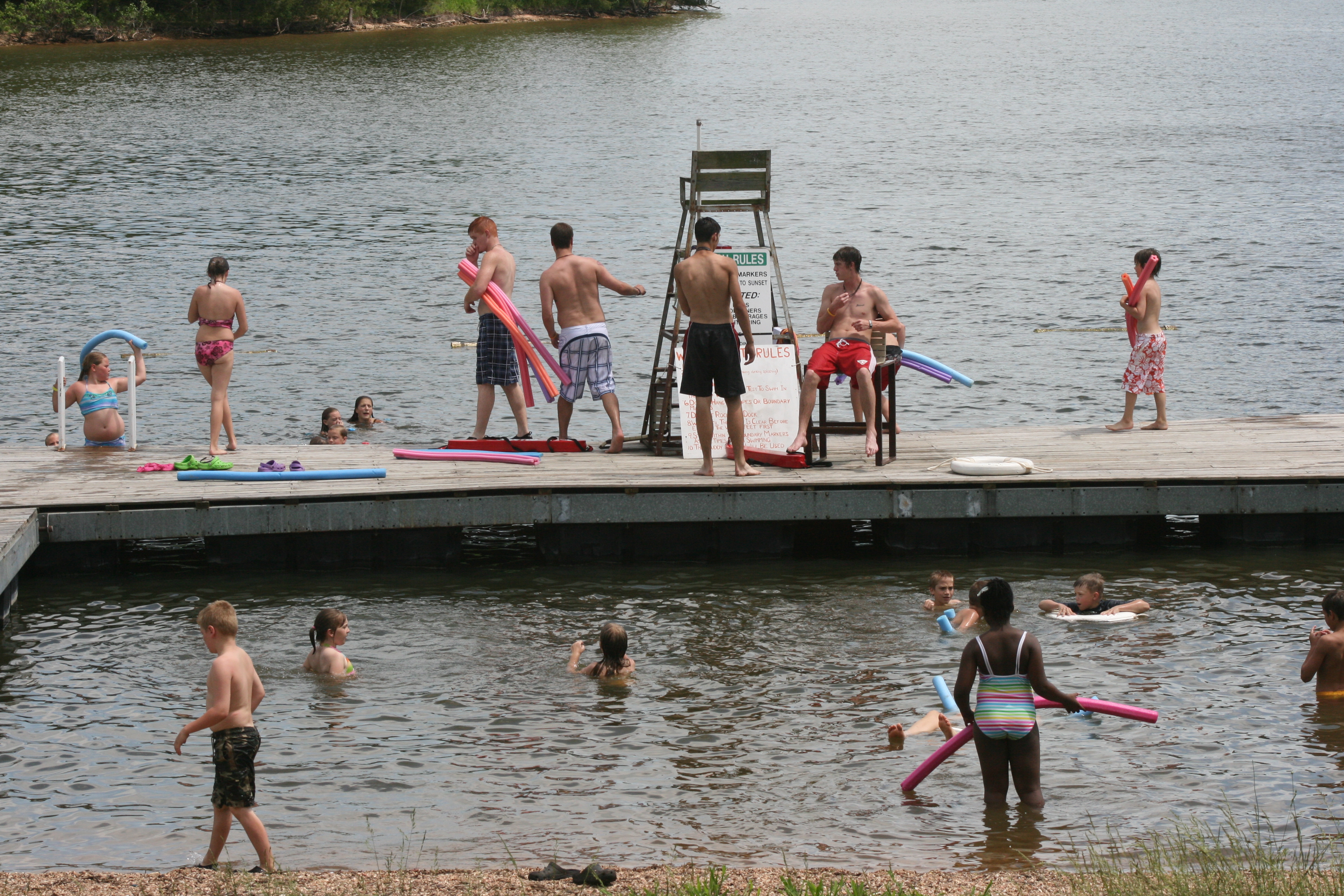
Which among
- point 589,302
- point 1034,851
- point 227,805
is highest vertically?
point 589,302

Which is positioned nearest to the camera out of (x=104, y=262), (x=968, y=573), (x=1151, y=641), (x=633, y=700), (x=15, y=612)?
(x=633, y=700)

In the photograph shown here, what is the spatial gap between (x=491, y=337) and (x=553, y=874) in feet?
23.4

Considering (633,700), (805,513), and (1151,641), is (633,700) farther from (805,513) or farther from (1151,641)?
(1151,641)

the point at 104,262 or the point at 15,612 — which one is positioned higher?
the point at 104,262

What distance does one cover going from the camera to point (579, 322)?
1323 cm

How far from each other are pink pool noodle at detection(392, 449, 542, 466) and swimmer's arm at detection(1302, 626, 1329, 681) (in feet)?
22.0

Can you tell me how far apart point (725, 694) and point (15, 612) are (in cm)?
593

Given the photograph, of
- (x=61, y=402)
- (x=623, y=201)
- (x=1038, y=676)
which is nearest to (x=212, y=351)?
(x=61, y=402)

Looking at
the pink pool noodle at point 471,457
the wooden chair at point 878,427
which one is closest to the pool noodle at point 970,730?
the wooden chair at point 878,427

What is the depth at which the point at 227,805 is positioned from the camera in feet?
23.6

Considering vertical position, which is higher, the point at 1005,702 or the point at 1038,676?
the point at 1038,676

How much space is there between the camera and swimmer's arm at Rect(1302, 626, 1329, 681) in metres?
9.44

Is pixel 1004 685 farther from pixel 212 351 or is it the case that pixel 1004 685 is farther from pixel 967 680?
pixel 212 351

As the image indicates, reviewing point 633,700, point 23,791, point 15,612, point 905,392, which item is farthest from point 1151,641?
point 905,392
